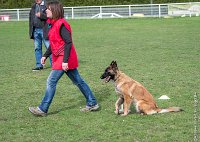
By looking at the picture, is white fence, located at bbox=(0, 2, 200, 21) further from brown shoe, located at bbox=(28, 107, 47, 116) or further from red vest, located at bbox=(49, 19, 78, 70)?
brown shoe, located at bbox=(28, 107, 47, 116)

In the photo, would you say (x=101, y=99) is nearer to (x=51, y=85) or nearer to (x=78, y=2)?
(x=51, y=85)

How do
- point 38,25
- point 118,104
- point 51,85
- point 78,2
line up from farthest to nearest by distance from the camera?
point 78,2 → point 38,25 → point 118,104 → point 51,85

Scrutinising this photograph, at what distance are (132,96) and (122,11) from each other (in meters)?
33.1

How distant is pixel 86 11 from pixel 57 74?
110 feet

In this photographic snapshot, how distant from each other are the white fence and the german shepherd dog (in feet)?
104

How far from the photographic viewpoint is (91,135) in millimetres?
6199

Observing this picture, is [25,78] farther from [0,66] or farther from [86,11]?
[86,11]

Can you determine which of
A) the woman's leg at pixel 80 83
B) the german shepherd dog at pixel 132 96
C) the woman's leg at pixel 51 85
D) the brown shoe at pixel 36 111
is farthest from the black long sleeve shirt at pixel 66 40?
the brown shoe at pixel 36 111

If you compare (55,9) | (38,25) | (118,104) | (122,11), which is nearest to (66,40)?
(55,9)

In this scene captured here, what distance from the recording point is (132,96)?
7262 mm

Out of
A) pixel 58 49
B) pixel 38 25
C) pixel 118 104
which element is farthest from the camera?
pixel 38 25

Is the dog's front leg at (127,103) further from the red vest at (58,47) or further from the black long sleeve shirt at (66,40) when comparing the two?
the black long sleeve shirt at (66,40)

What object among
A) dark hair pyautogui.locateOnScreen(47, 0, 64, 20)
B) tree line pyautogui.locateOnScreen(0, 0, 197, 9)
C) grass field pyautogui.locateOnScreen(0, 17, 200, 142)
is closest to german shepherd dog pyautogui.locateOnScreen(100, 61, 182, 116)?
grass field pyautogui.locateOnScreen(0, 17, 200, 142)

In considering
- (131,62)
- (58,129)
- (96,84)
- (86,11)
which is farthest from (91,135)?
(86,11)
